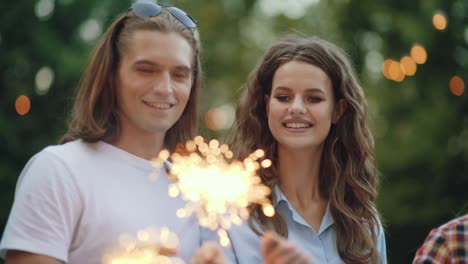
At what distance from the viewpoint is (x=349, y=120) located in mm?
3240

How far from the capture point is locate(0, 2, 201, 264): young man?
2.50m

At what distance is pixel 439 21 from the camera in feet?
24.4

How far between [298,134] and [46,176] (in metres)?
1.08

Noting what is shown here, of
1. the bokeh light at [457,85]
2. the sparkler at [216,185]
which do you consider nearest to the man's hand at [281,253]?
the sparkler at [216,185]

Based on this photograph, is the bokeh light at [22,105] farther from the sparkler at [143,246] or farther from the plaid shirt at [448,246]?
the plaid shirt at [448,246]

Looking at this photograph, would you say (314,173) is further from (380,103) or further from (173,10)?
(380,103)

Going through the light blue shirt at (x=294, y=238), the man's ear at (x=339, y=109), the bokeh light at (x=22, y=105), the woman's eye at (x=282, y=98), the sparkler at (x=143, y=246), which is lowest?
the bokeh light at (x=22, y=105)

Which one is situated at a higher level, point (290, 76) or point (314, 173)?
point (290, 76)

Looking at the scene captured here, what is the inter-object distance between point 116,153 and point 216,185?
17.0 inches

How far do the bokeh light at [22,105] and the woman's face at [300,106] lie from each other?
13.0 feet

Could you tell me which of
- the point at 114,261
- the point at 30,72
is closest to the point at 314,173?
the point at 114,261

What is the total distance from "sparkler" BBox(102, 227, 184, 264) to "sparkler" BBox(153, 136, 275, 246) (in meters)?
0.15

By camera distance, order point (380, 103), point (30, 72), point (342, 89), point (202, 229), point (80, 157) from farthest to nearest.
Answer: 1. point (380, 103)
2. point (30, 72)
3. point (342, 89)
4. point (202, 229)
5. point (80, 157)

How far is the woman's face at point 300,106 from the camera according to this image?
298 cm
